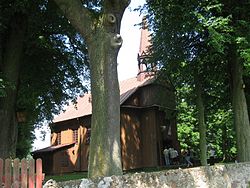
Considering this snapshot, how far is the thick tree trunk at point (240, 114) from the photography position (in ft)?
51.4

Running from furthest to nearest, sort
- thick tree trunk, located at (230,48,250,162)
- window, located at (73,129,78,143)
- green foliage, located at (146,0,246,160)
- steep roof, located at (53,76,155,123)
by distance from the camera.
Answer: window, located at (73,129,78,143) → steep roof, located at (53,76,155,123) → thick tree trunk, located at (230,48,250,162) → green foliage, located at (146,0,246,160)

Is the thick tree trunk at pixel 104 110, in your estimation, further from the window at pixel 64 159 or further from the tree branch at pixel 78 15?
the window at pixel 64 159

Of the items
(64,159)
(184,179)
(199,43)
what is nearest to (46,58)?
(199,43)

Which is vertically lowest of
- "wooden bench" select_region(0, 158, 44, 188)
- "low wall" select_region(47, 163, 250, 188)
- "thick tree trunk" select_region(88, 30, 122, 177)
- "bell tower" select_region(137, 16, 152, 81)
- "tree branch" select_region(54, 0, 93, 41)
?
"low wall" select_region(47, 163, 250, 188)

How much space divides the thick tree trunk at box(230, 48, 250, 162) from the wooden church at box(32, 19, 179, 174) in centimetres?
1157

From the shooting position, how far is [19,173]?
5.86 meters

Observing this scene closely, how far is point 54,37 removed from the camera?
19.1 meters

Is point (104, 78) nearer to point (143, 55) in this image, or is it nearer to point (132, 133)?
point (143, 55)

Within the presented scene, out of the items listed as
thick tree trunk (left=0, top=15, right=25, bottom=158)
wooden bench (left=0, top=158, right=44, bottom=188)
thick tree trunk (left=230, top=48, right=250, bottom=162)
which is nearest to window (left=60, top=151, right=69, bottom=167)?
thick tree trunk (left=0, top=15, right=25, bottom=158)

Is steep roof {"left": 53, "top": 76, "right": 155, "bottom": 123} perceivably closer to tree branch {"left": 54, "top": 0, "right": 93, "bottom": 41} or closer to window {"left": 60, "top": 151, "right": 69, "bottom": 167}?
window {"left": 60, "top": 151, "right": 69, "bottom": 167}

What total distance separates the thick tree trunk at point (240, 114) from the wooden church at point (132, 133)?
38.0ft

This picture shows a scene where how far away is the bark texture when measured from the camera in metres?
9.47

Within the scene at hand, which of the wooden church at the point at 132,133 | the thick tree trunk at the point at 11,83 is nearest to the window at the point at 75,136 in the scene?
the wooden church at the point at 132,133

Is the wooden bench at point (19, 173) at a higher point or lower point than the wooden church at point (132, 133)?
lower
